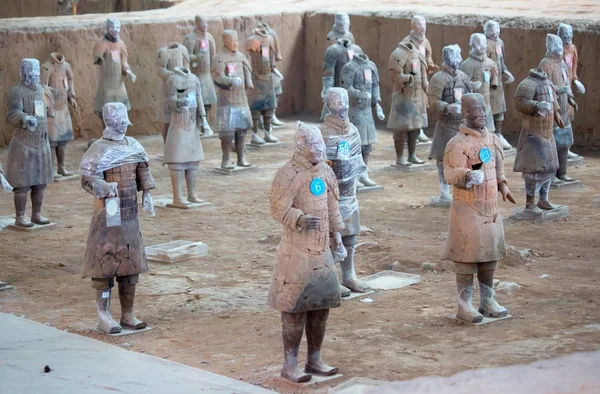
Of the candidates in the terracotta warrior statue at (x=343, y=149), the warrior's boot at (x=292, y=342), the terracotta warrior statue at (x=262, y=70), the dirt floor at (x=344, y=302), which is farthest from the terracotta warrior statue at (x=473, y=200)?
the terracotta warrior statue at (x=262, y=70)

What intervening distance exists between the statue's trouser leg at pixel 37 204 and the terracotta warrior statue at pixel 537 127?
470cm

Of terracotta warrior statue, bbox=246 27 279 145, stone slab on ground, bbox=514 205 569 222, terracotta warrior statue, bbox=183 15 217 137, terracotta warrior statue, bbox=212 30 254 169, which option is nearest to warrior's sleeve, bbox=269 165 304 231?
stone slab on ground, bbox=514 205 569 222

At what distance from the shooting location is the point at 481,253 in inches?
327

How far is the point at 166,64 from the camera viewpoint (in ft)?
45.4

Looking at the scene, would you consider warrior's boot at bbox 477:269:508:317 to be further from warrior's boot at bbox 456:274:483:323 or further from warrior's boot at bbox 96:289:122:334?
warrior's boot at bbox 96:289:122:334

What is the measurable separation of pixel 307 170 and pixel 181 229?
481 cm

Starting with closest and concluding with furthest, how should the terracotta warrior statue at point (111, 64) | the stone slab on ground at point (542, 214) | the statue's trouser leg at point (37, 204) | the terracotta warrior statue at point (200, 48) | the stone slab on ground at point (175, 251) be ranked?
the stone slab on ground at point (175, 251) → the statue's trouser leg at point (37, 204) → the stone slab on ground at point (542, 214) → the terracotta warrior statue at point (111, 64) → the terracotta warrior statue at point (200, 48)

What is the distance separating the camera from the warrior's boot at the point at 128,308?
328 inches

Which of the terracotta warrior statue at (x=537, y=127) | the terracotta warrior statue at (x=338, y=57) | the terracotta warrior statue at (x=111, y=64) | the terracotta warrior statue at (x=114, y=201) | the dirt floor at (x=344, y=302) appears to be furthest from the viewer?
the terracotta warrior statue at (x=111, y=64)

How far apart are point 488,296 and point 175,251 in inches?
124

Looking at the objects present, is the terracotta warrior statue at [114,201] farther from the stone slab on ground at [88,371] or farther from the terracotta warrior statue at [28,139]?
the terracotta warrior statue at [28,139]

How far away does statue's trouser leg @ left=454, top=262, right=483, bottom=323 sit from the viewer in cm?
838

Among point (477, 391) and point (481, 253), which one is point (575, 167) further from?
point (477, 391)

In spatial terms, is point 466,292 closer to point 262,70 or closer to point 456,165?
point 456,165
